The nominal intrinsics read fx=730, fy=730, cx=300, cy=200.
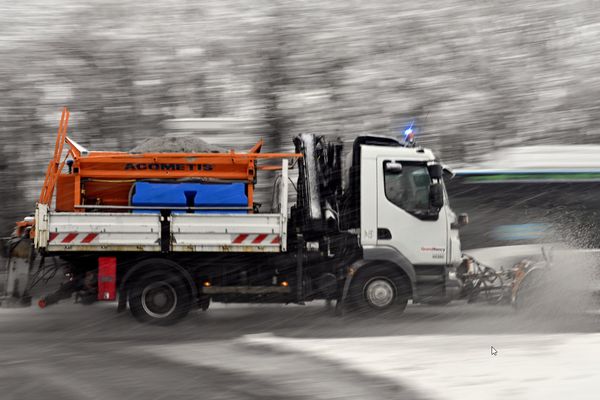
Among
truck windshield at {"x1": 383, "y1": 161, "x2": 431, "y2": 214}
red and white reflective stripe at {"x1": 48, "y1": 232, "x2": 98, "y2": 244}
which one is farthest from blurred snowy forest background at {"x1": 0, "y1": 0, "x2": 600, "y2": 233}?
truck windshield at {"x1": 383, "y1": 161, "x2": 431, "y2": 214}

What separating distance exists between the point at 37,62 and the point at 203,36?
5229 mm

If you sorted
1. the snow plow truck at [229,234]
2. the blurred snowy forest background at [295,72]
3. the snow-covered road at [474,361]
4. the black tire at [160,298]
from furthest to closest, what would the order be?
the blurred snowy forest background at [295,72] → the black tire at [160,298] → the snow plow truck at [229,234] → the snow-covered road at [474,361]

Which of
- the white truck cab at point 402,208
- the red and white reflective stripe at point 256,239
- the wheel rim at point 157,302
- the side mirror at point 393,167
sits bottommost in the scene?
the wheel rim at point 157,302

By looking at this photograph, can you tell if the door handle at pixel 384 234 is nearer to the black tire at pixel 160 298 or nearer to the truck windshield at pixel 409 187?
the truck windshield at pixel 409 187

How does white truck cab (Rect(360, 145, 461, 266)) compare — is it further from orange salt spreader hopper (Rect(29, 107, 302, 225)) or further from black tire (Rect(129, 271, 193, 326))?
black tire (Rect(129, 271, 193, 326))

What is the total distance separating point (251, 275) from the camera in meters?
9.27

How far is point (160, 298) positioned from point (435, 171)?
3817mm

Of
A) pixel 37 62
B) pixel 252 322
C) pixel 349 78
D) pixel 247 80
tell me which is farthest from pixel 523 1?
pixel 252 322

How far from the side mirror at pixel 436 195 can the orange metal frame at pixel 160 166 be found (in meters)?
1.86

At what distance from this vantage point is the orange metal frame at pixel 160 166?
9.16m

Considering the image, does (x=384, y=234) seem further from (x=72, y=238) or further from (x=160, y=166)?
(x=72, y=238)

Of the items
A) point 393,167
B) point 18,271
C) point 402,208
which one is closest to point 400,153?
point 393,167

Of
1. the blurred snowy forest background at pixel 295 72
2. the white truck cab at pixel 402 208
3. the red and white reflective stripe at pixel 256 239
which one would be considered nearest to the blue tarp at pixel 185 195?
the red and white reflective stripe at pixel 256 239

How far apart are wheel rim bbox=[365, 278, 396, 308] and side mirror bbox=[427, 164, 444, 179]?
1.46 metres
